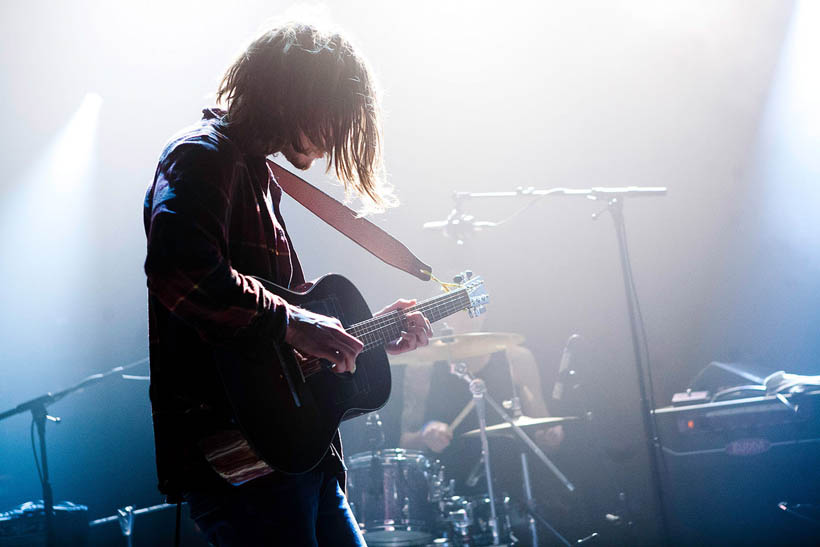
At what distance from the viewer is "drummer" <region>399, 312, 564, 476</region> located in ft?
18.0

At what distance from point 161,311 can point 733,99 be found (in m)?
6.09

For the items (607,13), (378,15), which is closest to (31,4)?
(378,15)

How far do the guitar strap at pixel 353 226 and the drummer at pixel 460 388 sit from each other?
305 centimetres

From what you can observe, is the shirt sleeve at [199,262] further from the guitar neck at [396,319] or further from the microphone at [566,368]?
the microphone at [566,368]

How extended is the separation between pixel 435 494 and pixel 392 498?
345 millimetres

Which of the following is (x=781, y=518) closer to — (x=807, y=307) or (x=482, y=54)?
(x=807, y=307)

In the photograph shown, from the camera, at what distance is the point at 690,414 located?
12.9 ft

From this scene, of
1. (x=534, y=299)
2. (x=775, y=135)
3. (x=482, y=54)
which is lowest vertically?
(x=534, y=299)

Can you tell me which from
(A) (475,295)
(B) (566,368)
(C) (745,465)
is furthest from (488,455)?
(A) (475,295)

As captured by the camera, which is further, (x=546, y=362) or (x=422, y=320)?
(x=546, y=362)

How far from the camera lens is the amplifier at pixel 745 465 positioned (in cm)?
366

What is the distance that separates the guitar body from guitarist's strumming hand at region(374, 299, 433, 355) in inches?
11.1

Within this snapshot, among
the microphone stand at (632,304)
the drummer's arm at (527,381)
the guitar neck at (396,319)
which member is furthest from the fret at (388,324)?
the drummer's arm at (527,381)

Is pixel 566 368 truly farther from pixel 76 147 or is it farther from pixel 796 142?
pixel 76 147
